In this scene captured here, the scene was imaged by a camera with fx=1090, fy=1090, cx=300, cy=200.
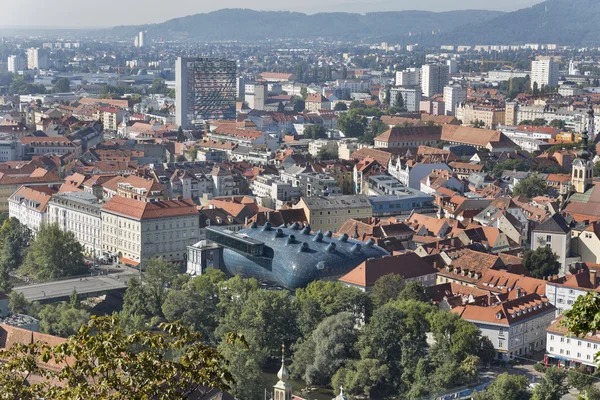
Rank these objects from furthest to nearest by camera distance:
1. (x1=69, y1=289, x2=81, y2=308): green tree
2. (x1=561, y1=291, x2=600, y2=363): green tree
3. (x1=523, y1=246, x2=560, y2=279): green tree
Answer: (x1=523, y1=246, x2=560, y2=279): green tree < (x1=69, y1=289, x2=81, y2=308): green tree < (x1=561, y1=291, x2=600, y2=363): green tree

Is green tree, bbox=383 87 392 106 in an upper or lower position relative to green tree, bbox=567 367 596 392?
upper

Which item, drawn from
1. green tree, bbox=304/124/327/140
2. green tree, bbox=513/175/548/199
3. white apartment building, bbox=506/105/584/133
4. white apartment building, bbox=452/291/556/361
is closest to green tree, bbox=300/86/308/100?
white apartment building, bbox=506/105/584/133

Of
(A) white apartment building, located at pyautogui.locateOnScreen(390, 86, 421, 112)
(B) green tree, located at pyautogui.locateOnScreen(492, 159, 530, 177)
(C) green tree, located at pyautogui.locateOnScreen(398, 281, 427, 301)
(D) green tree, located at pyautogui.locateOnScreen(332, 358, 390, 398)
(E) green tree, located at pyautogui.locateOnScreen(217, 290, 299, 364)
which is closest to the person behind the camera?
(D) green tree, located at pyautogui.locateOnScreen(332, 358, 390, 398)

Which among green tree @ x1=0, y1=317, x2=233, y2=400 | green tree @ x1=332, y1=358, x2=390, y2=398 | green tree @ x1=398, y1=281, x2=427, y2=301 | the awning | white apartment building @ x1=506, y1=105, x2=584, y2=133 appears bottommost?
the awning

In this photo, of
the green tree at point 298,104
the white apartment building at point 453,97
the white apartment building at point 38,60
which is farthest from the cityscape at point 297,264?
the white apartment building at point 38,60

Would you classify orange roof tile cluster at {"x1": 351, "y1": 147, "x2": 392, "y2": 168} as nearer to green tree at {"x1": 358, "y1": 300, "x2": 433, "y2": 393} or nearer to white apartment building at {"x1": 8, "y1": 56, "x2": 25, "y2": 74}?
green tree at {"x1": 358, "y1": 300, "x2": 433, "y2": 393}

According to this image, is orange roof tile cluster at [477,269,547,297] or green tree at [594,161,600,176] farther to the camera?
green tree at [594,161,600,176]

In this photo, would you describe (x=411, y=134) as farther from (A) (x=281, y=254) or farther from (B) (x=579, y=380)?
(B) (x=579, y=380)
